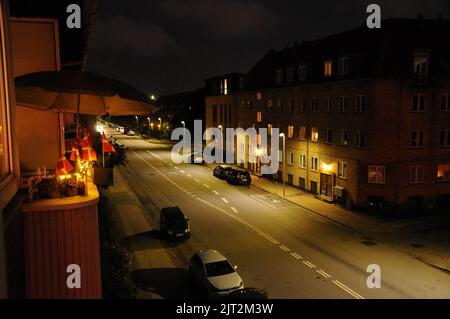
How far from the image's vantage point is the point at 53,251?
236 inches

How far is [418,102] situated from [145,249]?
2148 centimetres

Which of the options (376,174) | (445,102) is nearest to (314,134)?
(376,174)

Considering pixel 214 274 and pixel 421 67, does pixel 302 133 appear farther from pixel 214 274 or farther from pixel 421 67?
pixel 214 274

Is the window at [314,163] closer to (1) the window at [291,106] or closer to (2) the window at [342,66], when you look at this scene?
(1) the window at [291,106]

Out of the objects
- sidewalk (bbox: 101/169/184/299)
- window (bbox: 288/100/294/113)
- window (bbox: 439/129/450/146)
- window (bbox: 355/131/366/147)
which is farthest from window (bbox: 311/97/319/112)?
sidewalk (bbox: 101/169/184/299)

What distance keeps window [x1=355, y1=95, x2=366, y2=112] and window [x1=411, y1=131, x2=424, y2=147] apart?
3.94 metres

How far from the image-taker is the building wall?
844 cm

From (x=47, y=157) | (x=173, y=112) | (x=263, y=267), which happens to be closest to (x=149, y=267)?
(x=263, y=267)

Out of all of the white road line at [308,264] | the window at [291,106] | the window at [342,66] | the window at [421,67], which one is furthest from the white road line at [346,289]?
the window at [291,106]

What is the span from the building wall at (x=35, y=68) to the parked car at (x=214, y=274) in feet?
29.5

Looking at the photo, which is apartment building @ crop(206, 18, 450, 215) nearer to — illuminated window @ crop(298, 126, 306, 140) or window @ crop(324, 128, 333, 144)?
window @ crop(324, 128, 333, 144)

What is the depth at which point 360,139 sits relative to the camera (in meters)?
30.1

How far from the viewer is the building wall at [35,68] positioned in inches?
332
